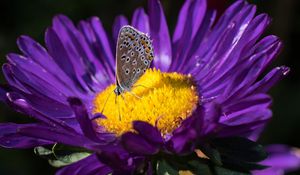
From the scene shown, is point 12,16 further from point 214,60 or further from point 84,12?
point 214,60

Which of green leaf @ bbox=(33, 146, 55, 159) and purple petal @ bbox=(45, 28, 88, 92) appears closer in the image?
green leaf @ bbox=(33, 146, 55, 159)

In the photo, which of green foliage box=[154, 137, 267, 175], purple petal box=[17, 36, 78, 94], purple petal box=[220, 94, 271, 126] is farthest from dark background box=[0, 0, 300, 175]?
purple petal box=[220, 94, 271, 126]

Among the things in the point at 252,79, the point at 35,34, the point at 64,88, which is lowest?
the point at 252,79

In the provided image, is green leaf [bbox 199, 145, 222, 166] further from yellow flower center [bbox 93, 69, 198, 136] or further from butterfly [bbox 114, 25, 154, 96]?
butterfly [bbox 114, 25, 154, 96]

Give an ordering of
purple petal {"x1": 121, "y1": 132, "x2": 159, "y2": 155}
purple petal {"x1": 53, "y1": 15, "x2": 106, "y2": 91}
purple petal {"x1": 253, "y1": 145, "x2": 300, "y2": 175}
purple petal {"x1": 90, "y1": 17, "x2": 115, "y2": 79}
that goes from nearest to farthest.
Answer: purple petal {"x1": 121, "y1": 132, "x2": 159, "y2": 155} → purple petal {"x1": 53, "y1": 15, "x2": 106, "y2": 91} → purple petal {"x1": 90, "y1": 17, "x2": 115, "y2": 79} → purple petal {"x1": 253, "y1": 145, "x2": 300, "y2": 175}

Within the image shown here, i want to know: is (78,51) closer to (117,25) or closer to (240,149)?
(117,25)

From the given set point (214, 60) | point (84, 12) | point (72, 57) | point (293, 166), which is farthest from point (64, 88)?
point (84, 12)

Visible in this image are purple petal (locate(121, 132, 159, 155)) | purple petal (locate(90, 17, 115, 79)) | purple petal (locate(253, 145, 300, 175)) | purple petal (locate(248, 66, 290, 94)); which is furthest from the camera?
purple petal (locate(253, 145, 300, 175))
